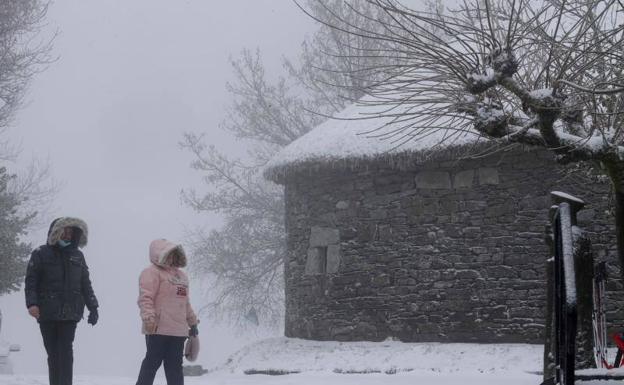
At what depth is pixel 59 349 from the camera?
23.9 ft

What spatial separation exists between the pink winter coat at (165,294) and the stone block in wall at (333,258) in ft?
18.0

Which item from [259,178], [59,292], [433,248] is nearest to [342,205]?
[433,248]

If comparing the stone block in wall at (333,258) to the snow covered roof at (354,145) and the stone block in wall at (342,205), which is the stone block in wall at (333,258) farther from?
the snow covered roof at (354,145)

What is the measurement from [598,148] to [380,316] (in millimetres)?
6810

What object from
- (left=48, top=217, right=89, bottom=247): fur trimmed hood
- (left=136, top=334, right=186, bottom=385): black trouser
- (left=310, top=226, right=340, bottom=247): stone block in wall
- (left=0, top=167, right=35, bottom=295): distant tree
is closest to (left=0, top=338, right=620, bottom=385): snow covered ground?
(left=310, top=226, right=340, bottom=247): stone block in wall

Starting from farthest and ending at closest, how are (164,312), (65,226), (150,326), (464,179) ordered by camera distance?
(464,179) < (65,226) < (164,312) < (150,326)

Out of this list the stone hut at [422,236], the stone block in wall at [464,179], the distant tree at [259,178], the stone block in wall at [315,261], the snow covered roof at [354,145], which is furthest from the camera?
the distant tree at [259,178]

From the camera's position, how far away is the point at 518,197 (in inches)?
461

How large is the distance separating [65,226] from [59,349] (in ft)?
3.00

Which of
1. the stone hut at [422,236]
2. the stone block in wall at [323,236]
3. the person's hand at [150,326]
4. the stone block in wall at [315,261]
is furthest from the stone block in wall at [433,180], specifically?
the person's hand at [150,326]

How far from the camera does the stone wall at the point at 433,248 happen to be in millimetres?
11523

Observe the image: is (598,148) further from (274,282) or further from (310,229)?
(274,282)

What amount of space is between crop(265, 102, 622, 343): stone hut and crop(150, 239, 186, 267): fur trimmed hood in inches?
183

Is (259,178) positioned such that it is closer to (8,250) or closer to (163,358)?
(8,250)
